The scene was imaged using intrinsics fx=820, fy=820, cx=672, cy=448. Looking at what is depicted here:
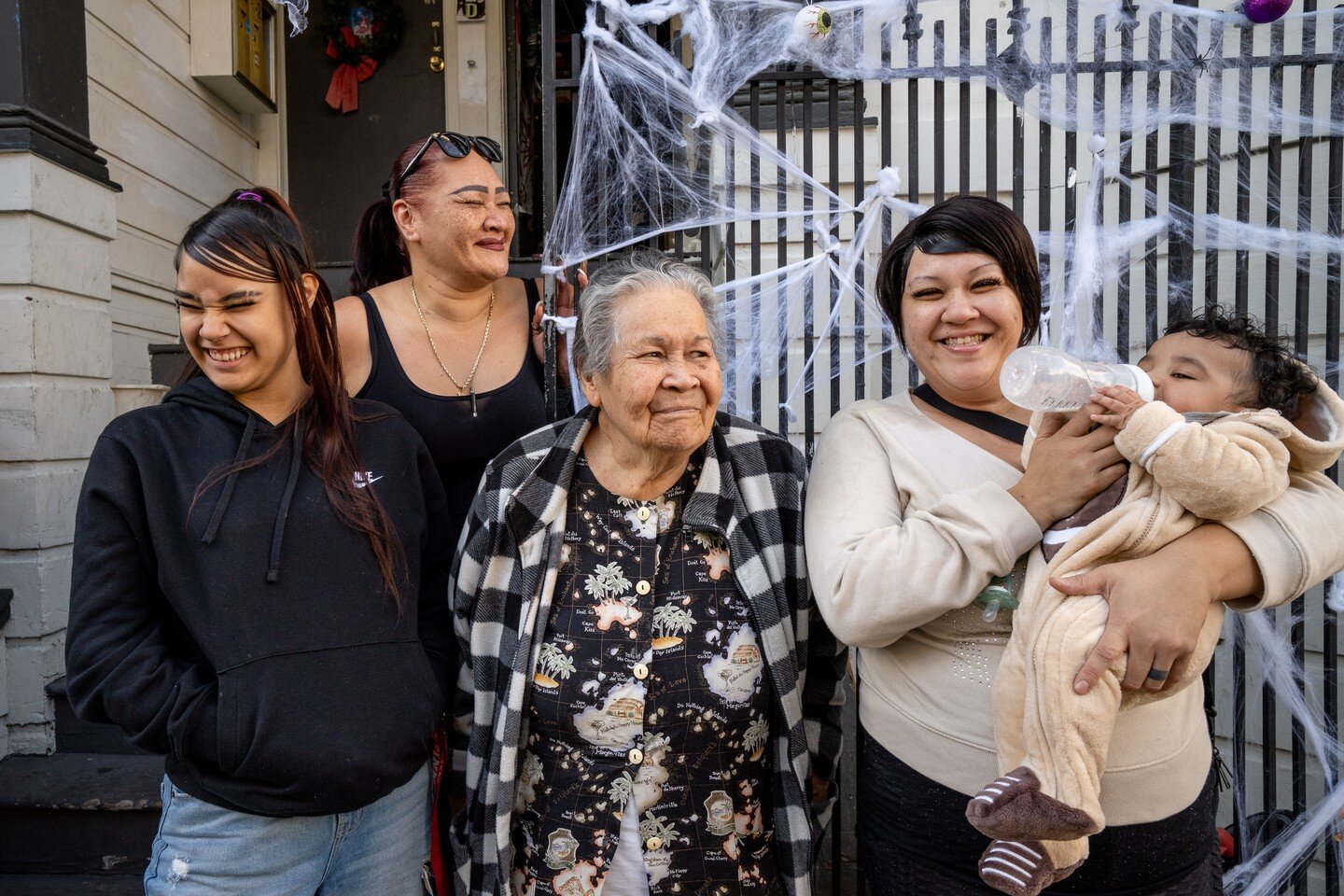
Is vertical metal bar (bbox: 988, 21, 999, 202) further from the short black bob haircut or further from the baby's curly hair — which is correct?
the baby's curly hair

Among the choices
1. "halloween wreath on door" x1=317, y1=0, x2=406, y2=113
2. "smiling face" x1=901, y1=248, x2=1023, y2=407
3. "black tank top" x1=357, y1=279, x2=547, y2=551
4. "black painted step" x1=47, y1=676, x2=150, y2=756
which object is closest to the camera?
"smiling face" x1=901, y1=248, x2=1023, y2=407

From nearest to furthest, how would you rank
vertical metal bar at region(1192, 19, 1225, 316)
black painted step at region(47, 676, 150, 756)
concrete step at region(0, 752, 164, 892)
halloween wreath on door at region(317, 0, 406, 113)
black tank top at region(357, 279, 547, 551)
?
black tank top at region(357, 279, 547, 551)
vertical metal bar at region(1192, 19, 1225, 316)
concrete step at region(0, 752, 164, 892)
black painted step at region(47, 676, 150, 756)
halloween wreath on door at region(317, 0, 406, 113)

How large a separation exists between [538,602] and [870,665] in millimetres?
708

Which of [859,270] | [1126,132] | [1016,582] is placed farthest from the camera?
[859,270]

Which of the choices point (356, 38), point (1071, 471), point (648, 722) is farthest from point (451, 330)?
point (356, 38)

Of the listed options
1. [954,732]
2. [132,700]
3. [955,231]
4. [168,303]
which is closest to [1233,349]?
[955,231]

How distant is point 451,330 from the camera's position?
2.37 metres

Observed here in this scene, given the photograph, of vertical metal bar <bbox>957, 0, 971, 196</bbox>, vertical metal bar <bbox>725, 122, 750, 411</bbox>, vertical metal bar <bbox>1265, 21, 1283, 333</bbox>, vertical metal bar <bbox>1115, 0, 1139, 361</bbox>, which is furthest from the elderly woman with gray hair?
vertical metal bar <bbox>1265, 21, 1283, 333</bbox>

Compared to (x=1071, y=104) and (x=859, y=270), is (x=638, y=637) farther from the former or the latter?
(x=1071, y=104)

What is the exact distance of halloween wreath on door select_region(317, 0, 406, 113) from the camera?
18.1 ft

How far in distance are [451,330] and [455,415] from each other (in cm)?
30

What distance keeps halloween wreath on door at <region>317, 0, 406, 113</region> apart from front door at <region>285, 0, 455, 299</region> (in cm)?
4

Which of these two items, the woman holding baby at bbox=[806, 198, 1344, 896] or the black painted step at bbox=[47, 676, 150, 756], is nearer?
the woman holding baby at bbox=[806, 198, 1344, 896]

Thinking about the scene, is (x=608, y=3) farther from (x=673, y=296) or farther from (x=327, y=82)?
(x=327, y=82)
